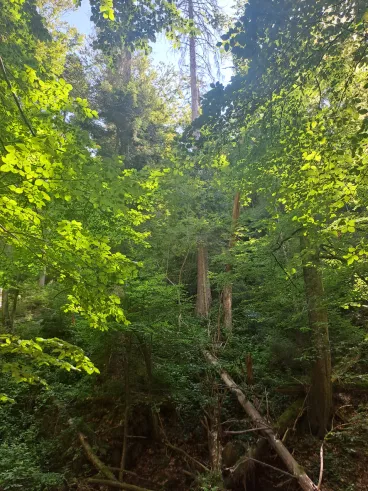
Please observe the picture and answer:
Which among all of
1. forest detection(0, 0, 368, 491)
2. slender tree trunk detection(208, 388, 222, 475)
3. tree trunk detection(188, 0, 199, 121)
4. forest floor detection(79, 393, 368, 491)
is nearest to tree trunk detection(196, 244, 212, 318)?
forest detection(0, 0, 368, 491)

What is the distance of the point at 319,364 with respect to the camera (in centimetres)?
674

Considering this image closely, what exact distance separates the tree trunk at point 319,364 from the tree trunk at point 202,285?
19.4 feet

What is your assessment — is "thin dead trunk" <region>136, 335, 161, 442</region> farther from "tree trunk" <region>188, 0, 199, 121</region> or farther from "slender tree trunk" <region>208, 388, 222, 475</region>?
"tree trunk" <region>188, 0, 199, 121</region>

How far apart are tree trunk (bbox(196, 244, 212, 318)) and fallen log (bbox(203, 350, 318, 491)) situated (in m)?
4.55

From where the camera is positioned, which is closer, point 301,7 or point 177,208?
point 301,7

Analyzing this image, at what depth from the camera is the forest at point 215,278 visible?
3.76 metres

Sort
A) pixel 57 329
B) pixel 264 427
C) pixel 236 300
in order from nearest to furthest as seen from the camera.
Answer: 1. pixel 264 427
2. pixel 57 329
3. pixel 236 300

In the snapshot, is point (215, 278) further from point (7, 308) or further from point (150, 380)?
point (7, 308)

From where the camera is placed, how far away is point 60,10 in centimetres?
1717

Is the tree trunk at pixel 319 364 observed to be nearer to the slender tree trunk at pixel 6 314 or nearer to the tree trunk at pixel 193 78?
the slender tree trunk at pixel 6 314

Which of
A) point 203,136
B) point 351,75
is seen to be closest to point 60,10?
point 203,136

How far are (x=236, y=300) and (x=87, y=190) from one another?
10327mm

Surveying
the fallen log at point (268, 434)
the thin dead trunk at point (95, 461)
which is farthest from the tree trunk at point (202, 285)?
the thin dead trunk at point (95, 461)

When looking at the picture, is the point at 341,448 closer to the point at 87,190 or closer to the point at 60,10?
the point at 87,190
